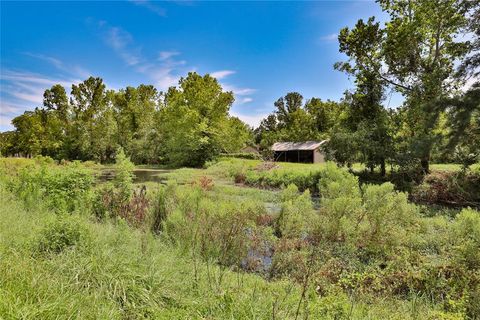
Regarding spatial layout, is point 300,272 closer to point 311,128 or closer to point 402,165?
point 402,165

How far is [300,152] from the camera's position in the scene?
4216 cm

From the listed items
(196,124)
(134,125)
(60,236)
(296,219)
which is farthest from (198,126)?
(60,236)

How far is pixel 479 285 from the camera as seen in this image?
15.2ft

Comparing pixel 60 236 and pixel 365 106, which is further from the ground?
pixel 365 106

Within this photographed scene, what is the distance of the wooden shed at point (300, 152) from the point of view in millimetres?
40281

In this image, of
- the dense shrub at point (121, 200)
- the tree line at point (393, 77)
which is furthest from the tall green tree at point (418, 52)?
the dense shrub at point (121, 200)

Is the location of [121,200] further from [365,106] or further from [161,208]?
[365,106]

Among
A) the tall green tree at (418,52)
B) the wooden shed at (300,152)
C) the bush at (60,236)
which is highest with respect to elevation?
the tall green tree at (418,52)

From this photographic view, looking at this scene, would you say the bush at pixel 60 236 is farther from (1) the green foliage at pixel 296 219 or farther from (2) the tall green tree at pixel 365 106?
(2) the tall green tree at pixel 365 106

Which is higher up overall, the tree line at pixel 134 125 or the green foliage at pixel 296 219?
the tree line at pixel 134 125

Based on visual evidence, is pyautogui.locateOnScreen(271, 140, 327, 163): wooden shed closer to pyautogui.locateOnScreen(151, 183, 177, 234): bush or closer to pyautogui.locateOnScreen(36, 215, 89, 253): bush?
pyautogui.locateOnScreen(151, 183, 177, 234): bush

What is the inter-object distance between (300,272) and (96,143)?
41954mm

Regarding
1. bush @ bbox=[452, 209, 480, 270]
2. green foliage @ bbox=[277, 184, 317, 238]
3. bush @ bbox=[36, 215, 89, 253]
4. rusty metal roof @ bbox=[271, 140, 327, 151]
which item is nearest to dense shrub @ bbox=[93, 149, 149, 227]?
bush @ bbox=[36, 215, 89, 253]

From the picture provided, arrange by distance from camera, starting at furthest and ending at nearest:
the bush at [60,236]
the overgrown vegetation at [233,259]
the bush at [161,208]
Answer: the bush at [161,208] < the bush at [60,236] < the overgrown vegetation at [233,259]
